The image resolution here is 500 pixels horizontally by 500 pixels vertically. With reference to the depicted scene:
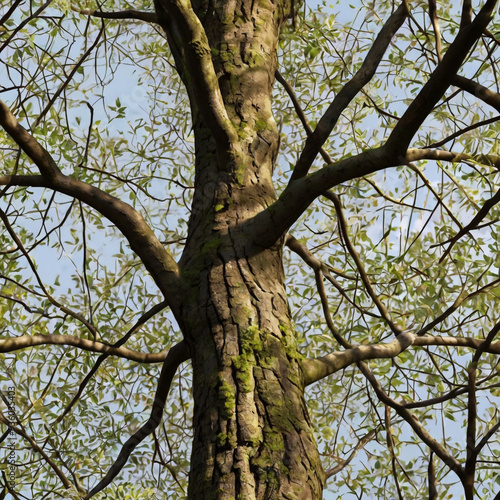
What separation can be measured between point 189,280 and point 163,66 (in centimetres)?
404

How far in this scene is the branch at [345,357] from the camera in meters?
2.51

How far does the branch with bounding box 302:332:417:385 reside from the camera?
8.25ft

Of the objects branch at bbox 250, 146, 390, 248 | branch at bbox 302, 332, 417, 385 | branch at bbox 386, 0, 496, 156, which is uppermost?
branch at bbox 386, 0, 496, 156

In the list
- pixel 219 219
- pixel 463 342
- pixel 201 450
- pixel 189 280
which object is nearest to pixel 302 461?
pixel 201 450

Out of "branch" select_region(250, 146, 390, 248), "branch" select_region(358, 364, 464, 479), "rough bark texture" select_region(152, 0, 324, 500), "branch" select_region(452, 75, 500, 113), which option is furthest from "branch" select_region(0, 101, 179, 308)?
"branch" select_region(452, 75, 500, 113)

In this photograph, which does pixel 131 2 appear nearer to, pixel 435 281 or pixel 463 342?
pixel 435 281

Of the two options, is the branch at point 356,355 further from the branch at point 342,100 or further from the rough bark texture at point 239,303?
the branch at point 342,100

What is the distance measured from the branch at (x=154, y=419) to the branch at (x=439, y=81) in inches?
52.7

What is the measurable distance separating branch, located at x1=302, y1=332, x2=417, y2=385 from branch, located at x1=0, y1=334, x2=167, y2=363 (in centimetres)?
134

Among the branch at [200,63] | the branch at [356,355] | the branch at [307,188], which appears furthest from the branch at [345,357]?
the branch at [200,63]

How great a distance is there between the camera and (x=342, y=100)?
10.3ft

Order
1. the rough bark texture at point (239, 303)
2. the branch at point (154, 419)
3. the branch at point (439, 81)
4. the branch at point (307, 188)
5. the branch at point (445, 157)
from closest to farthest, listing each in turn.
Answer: the rough bark texture at point (239, 303) → the branch at point (439, 81) → the branch at point (307, 188) → the branch at point (445, 157) → the branch at point (154, 419)

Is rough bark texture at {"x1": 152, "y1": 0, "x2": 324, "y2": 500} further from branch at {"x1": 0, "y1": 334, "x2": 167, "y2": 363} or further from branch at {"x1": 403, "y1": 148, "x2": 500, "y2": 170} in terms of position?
branch at {"x1": 0, "y1": 334, "x2": 167, "y2": 363}

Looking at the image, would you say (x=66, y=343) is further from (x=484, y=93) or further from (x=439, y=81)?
(x=484, y=93)
